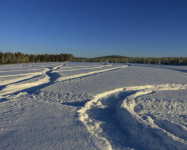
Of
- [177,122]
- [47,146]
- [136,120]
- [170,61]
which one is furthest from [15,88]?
[170,61]

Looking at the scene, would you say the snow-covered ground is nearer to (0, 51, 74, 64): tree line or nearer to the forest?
the forest

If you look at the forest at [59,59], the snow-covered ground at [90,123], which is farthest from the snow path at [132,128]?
the forest at [59,59]

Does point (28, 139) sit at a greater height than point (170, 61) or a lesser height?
lesser

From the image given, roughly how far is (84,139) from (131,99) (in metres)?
1.11

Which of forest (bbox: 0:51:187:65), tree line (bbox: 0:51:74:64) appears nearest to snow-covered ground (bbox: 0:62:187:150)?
forest (bbox: 0:51:187:65)

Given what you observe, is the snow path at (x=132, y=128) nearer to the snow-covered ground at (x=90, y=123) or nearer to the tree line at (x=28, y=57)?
the snow-covered ground at (x=90, y=123)

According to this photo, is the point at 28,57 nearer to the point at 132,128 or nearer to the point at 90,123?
the point at 90,123

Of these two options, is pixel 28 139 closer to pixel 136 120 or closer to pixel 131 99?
pixel 136 120

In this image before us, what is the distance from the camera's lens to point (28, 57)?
48.3 ft

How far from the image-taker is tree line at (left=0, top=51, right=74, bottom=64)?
12533mm

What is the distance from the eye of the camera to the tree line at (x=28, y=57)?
12.5 metres

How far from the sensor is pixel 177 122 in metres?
1.44

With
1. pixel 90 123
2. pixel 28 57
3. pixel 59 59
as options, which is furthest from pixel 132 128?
pixel 59 59

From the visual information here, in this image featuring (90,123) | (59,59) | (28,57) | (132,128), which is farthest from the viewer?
(59,59)
